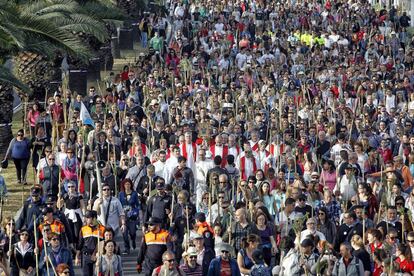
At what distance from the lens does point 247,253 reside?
2134 centimetres

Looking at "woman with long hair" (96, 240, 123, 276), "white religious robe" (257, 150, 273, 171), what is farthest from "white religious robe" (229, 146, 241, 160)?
"woman with long hair" (96, 240, 123, 276)

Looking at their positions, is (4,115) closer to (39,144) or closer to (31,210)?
(39,144)

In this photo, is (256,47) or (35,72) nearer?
(35,72)

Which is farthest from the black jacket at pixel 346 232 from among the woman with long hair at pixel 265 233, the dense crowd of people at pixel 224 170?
the woman with long hair at pixel 265 233

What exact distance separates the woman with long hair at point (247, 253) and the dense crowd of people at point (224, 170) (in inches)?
0.9

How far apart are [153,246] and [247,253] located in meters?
1.31

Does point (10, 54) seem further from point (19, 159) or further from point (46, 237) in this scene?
point (46, 237)

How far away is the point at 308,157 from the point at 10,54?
24.4ft

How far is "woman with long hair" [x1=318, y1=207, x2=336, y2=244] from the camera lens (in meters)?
22.5

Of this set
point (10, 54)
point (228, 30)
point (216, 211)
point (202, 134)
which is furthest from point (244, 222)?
point (228, 30)

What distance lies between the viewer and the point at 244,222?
22.4m

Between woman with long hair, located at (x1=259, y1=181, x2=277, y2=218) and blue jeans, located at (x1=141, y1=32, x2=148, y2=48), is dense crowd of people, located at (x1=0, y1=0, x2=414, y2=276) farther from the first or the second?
blue jeans, located at (x1=141, y1=32, x2=148, y2=48)

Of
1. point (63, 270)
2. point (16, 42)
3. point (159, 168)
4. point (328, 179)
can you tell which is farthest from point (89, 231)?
point (16, 42)

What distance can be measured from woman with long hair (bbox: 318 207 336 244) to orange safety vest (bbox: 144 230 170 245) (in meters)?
1.91
